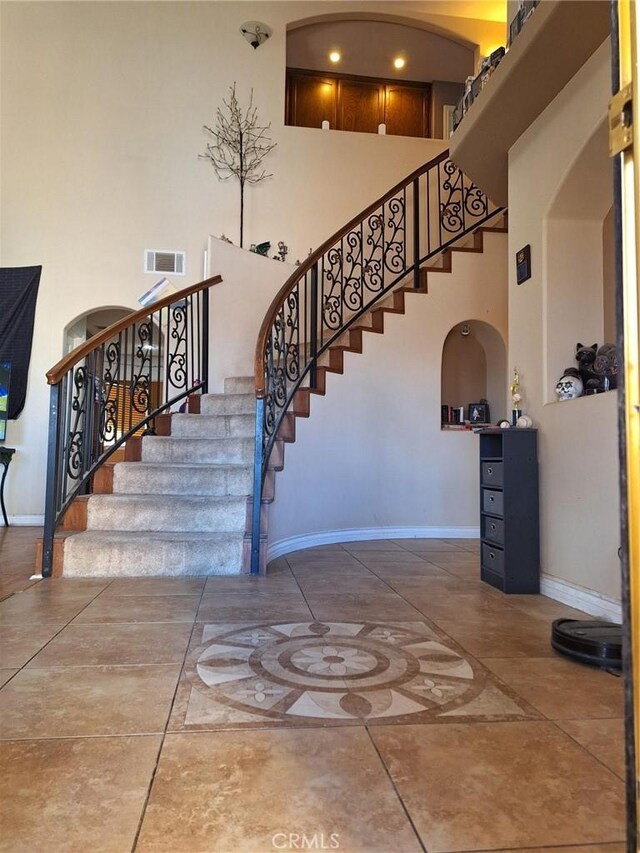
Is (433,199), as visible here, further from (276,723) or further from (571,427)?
(276,723)

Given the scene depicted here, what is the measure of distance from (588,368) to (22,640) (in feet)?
9.70

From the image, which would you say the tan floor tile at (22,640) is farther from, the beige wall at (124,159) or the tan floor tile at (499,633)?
the beige wall at (124,159)

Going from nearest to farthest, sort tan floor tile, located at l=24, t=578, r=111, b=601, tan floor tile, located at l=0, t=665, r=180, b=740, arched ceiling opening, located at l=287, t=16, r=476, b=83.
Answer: tan floor tile, located at l=0, t=665, r=180, b=740 → tan floor tile, located at l=24, t=578, r=111, b=601 → arched ceiling opening, located at l=287, t=16, r=476, b=83

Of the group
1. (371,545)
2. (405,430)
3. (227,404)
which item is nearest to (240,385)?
(227,404)

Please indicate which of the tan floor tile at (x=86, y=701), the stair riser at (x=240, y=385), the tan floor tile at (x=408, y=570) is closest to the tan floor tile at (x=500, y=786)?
the tan floor tile at (x=86, y=701)

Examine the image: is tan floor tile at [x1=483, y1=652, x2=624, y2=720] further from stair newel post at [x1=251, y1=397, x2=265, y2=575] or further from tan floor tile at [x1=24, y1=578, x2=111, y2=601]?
tan floor tile at [x1=24, y1=578, x2=111, y2=601]

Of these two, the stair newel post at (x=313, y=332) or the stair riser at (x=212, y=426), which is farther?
the stair newel post at (x=313, y=332)

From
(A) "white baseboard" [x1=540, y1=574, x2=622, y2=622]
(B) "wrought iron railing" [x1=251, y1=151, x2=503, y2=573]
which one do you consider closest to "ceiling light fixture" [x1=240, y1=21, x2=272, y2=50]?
(B) "wrought iron railing" [x1=251, y1=151, x2=503, y2=573]

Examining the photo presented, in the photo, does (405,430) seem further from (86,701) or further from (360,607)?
(86,701)

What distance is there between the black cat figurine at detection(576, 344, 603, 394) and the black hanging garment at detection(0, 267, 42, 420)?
Answer: 5.42 meters

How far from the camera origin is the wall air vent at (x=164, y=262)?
6.21 m

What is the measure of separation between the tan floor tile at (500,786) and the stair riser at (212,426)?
3.12 m

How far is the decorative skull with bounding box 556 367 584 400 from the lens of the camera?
9.69ft

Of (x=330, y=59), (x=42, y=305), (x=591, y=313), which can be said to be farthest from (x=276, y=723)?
(x=330, y=59)
